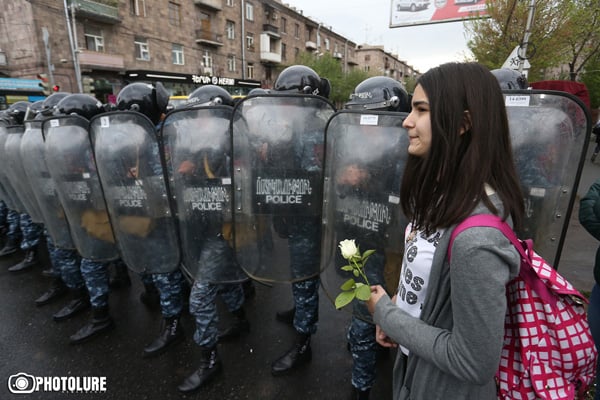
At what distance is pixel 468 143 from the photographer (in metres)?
0.89

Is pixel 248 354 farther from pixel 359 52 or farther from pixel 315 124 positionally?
pixel 359 52

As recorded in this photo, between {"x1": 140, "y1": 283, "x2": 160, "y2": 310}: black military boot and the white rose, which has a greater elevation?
the white rose

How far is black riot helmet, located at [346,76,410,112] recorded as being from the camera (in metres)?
1.99

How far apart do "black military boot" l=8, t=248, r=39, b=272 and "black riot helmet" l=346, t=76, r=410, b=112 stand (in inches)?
183

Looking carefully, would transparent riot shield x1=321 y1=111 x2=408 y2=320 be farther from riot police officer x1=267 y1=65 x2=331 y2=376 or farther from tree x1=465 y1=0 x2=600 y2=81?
tree x1=465 y1=0 x2=600 y2=81

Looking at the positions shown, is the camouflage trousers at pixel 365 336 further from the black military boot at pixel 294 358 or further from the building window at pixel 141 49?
A: the building window at pixel 141 49

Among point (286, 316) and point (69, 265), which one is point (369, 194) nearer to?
point (286, 316)

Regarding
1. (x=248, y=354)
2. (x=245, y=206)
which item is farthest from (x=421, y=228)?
(x=248, y=354)

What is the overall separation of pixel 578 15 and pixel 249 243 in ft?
45.7

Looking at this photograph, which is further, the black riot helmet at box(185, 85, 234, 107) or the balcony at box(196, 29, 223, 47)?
the balcony at box(196, 29, 223, 47)

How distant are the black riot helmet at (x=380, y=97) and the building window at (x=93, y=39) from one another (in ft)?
66.3

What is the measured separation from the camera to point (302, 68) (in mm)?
2400

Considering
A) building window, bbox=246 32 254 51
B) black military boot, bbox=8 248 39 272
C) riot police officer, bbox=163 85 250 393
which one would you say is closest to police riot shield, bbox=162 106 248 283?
riot police officer, bbox=163 85 250 393

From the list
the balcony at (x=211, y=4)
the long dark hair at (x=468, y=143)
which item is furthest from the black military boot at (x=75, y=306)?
the balcony at (x=211, y=4)
